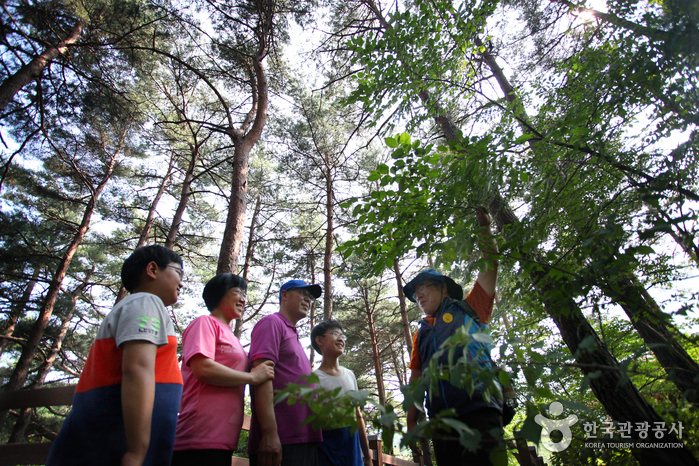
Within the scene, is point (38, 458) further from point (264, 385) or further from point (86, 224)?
Result: point (86, 224)

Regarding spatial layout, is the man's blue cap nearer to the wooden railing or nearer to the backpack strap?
the backpack strap

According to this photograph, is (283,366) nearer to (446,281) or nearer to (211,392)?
(211,392)

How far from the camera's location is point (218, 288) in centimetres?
222

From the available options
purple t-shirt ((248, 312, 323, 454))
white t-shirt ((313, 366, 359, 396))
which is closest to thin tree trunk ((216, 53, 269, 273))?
white t-shirt ((313, 366, 359, 396))

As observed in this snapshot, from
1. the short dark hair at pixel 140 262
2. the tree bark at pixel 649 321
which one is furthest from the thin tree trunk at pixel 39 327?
the tree bark at pixel 649 321

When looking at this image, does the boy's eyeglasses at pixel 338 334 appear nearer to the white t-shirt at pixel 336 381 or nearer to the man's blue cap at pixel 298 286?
the white t-shirt at pixel 336 381

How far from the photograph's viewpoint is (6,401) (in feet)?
8.60

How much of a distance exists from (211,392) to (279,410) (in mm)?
442

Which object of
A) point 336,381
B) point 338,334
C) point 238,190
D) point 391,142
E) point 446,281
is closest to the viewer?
point 391,142

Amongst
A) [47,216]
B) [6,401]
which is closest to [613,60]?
[6,401]

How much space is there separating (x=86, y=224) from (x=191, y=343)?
10405mm

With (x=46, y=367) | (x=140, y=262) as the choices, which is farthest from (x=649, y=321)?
(x=46, y=367)

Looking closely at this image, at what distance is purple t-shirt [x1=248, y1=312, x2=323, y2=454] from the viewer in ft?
6.42

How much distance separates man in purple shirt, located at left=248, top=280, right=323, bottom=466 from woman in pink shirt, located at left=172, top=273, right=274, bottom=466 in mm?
86
